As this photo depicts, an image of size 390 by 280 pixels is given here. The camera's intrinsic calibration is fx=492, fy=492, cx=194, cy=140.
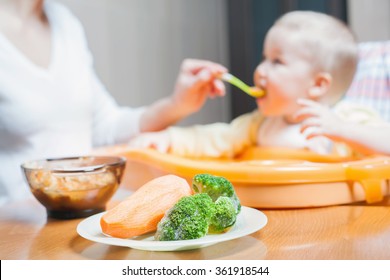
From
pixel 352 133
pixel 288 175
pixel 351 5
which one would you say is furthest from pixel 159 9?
pixel 288 175

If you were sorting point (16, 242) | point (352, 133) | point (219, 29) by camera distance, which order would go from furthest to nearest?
point (219, 29)
point (352, 133)
point (16, 242)

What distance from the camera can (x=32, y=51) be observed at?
1.15 meters

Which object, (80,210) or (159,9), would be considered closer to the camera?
(80,210)

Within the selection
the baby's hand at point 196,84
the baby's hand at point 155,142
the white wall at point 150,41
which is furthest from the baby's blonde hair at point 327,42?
the white wall at point 150,41

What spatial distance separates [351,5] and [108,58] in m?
0.82

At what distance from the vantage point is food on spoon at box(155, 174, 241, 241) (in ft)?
1.50

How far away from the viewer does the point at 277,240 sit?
51cm

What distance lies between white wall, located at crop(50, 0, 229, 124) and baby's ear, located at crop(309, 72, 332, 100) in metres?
0.87

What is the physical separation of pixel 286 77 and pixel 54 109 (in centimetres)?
53

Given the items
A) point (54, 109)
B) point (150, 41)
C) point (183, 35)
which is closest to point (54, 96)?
point (54, 109)

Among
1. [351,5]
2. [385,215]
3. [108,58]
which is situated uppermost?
[351,5]

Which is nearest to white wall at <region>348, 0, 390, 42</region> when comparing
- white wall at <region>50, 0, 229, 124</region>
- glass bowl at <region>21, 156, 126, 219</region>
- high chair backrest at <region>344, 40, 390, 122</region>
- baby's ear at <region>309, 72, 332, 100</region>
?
high chair backrest at <region>344, 40, 390, 122</region>

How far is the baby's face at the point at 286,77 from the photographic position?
98 cm
